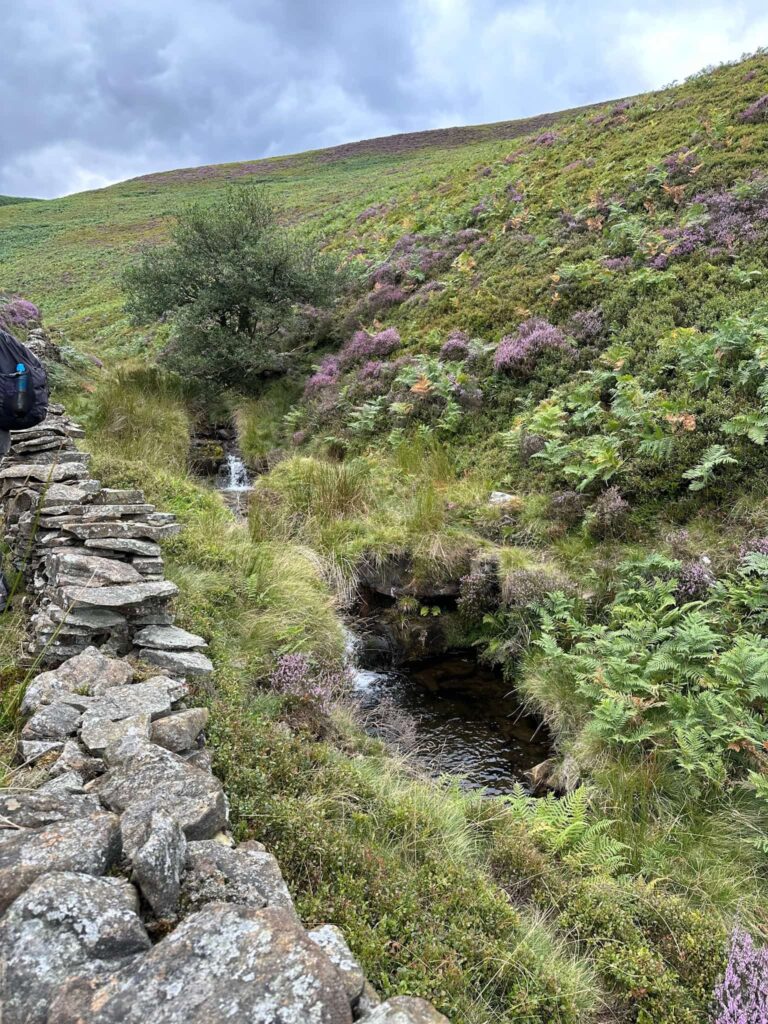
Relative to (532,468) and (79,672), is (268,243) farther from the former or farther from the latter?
(79,672)

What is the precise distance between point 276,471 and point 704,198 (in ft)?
36.3

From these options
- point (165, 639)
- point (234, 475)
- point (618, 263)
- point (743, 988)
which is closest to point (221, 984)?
point (743, 988)

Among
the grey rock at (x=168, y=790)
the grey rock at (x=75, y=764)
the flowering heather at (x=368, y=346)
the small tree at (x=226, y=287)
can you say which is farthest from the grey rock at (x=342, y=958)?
the small tree at (x=226, y=287)

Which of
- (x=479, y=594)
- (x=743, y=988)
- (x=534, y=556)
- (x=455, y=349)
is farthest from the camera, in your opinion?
(x=455, y=349)

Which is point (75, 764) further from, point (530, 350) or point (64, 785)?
point (530, 350)

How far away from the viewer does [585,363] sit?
10.7 metres

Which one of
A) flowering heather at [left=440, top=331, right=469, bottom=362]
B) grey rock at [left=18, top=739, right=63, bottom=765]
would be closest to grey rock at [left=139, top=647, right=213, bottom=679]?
grey rock at [left=18, top=739, right=63, bottom=765]

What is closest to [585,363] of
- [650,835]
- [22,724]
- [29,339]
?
[650,835]

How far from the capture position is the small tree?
574 inches

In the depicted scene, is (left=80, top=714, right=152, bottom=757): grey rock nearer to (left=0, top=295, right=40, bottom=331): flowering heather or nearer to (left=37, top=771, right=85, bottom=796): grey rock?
(left=37, top=771, right=85, bottom=796): grey rock

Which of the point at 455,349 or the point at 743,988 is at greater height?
the point at 455,349

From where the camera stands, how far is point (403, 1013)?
5.95ft

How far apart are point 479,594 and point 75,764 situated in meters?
5.75

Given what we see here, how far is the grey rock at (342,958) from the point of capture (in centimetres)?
198
